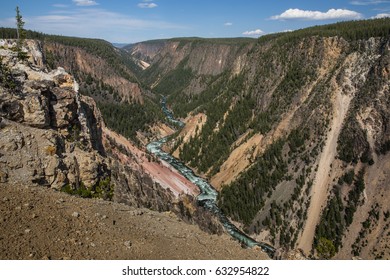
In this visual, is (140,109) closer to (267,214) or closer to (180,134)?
(180,134)

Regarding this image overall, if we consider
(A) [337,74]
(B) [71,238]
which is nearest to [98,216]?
(B) [71,238]

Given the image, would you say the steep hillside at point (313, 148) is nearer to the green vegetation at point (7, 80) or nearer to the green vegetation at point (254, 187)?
the green vegetation at point (254, 187)

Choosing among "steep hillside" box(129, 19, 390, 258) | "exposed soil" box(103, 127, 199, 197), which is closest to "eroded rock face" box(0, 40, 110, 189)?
"steep hillside" box(129, 19, 390, 258)

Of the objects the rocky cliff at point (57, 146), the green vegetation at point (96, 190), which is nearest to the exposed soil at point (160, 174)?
the rocky cliff at point (57, 146)

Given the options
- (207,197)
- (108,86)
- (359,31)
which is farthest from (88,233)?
(108,86)

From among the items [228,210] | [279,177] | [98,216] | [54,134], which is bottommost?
[228,210]

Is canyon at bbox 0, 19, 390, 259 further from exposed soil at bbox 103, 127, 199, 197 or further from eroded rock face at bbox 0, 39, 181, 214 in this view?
exposed soil at bbox 103, 127, 199, 197
